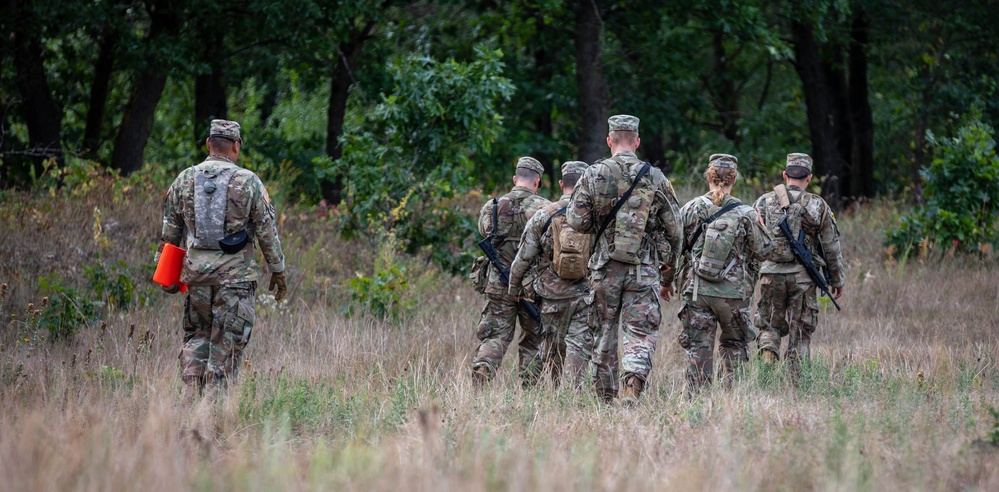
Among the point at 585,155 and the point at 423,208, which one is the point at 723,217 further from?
the point at 585,155

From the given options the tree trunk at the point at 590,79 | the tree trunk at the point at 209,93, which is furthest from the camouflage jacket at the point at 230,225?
the tree trunk at the point at 590,79

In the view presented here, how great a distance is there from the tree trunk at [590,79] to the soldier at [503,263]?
842 cm

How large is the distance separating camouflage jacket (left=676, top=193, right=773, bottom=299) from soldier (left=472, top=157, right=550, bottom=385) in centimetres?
116

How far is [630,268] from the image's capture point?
6.46 metres

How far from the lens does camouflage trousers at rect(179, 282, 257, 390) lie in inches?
253

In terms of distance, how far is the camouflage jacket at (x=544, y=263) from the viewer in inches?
272

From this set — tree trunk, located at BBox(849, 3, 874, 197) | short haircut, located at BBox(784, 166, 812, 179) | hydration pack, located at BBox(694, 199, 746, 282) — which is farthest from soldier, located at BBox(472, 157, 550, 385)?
tree trunk, located at BBox(849, 3, 874, 197)


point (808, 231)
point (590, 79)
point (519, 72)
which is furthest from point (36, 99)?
point (808, 231)

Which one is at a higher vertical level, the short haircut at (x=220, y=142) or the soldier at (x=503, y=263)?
the short haircut at (x=220, y=142)

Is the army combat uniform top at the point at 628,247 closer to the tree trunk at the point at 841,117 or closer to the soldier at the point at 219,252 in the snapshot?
the soldier at the point at 219,252

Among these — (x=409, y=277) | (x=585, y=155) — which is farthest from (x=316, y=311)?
(x=585, y=155)

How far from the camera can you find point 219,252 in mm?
6418

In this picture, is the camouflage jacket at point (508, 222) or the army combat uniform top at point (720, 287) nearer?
the army combat uniform top at point (720, 287)

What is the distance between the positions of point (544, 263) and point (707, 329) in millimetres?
1324
